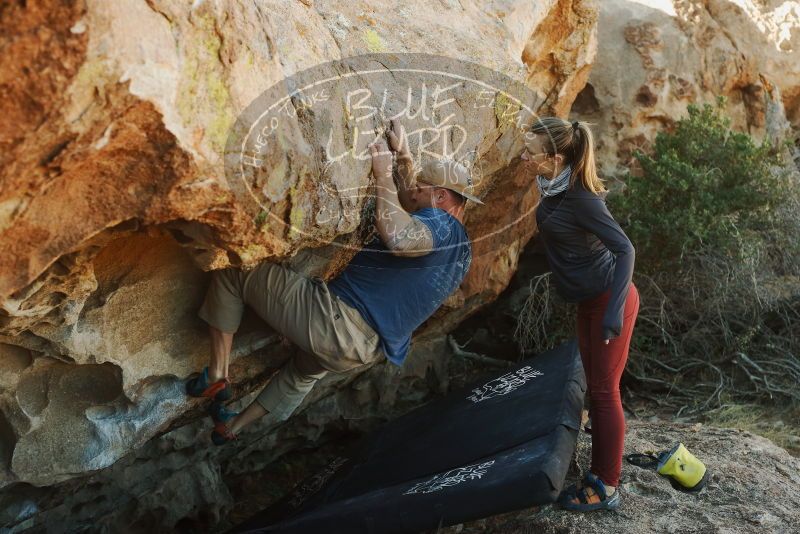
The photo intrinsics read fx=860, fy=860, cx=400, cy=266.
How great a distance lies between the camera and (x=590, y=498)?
3.96 metres

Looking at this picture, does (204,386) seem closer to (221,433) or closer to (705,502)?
(221,433)

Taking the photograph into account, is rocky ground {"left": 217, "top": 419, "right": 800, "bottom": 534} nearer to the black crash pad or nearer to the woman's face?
the black crash pad

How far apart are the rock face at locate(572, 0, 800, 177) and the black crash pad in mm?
2242

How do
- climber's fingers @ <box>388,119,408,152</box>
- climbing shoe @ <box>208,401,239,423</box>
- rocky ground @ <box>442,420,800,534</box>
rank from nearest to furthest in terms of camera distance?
climber's fingers @ <box>388,119,408,152</box>, rocky ground @ <box>442,420,800,534</box>, climbing shoe @ <box>208,401,239,423</box>

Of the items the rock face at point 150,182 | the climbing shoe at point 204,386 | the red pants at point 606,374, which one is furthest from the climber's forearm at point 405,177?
the climbing shoe at point 204,386

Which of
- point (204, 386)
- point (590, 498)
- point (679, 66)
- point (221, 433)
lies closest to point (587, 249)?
point (590, 498)

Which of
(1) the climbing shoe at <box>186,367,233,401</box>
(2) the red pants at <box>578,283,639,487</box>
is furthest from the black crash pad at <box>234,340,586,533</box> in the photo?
(1) the climbing shoe at <box>186,367,233,401</box>

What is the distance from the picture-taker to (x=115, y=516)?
4.68 meters

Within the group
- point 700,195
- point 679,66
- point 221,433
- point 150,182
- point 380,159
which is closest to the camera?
point 150,182

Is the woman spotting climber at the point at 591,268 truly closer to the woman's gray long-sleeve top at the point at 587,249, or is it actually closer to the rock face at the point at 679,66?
the woman's gray long-sleeve top at the point at 587,249

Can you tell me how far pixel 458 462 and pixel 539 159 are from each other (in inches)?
60.2

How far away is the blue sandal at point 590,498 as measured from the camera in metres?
3.94

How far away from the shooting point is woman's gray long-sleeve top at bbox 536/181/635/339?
3.56 metres

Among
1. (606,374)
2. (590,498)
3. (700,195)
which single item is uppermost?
(700,195)
